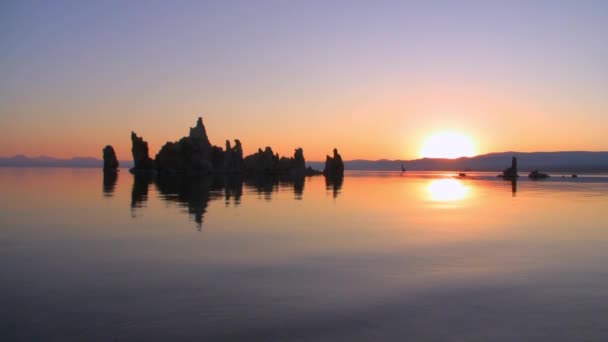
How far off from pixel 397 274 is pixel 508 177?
4246 inches

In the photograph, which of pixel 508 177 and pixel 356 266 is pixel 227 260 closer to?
pixel 356 266

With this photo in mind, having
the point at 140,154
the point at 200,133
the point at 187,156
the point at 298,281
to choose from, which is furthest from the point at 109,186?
the point at 140,154

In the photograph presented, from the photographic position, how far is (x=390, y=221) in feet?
80.2

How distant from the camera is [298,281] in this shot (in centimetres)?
1141

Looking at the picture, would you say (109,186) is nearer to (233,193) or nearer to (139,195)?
(139,195)

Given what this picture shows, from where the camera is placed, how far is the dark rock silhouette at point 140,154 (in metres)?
157

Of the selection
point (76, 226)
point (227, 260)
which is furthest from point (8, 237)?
point (227, 260)

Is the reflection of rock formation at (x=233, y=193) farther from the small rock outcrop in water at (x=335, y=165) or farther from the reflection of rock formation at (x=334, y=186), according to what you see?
the small rock outcrop in water at (x=335, y=165)

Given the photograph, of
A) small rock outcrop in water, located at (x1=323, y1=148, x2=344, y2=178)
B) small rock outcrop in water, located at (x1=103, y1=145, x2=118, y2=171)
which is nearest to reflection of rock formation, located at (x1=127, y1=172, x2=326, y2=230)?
small rock outcrop in water, located at (x1=323, y1=148, x2=344, y2=178)

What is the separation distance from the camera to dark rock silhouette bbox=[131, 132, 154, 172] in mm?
156875

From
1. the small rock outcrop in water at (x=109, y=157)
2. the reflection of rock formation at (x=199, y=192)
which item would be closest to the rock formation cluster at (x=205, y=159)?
the small rock outcrop in water at (x=109, y=157)

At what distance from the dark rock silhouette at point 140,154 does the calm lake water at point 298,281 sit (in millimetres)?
141286

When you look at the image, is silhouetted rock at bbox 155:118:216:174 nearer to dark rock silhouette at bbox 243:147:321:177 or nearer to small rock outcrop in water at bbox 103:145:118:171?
dark rock silhouette at bbox 243:147:321:177

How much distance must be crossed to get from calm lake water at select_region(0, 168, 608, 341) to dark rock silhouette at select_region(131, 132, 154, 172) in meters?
141
